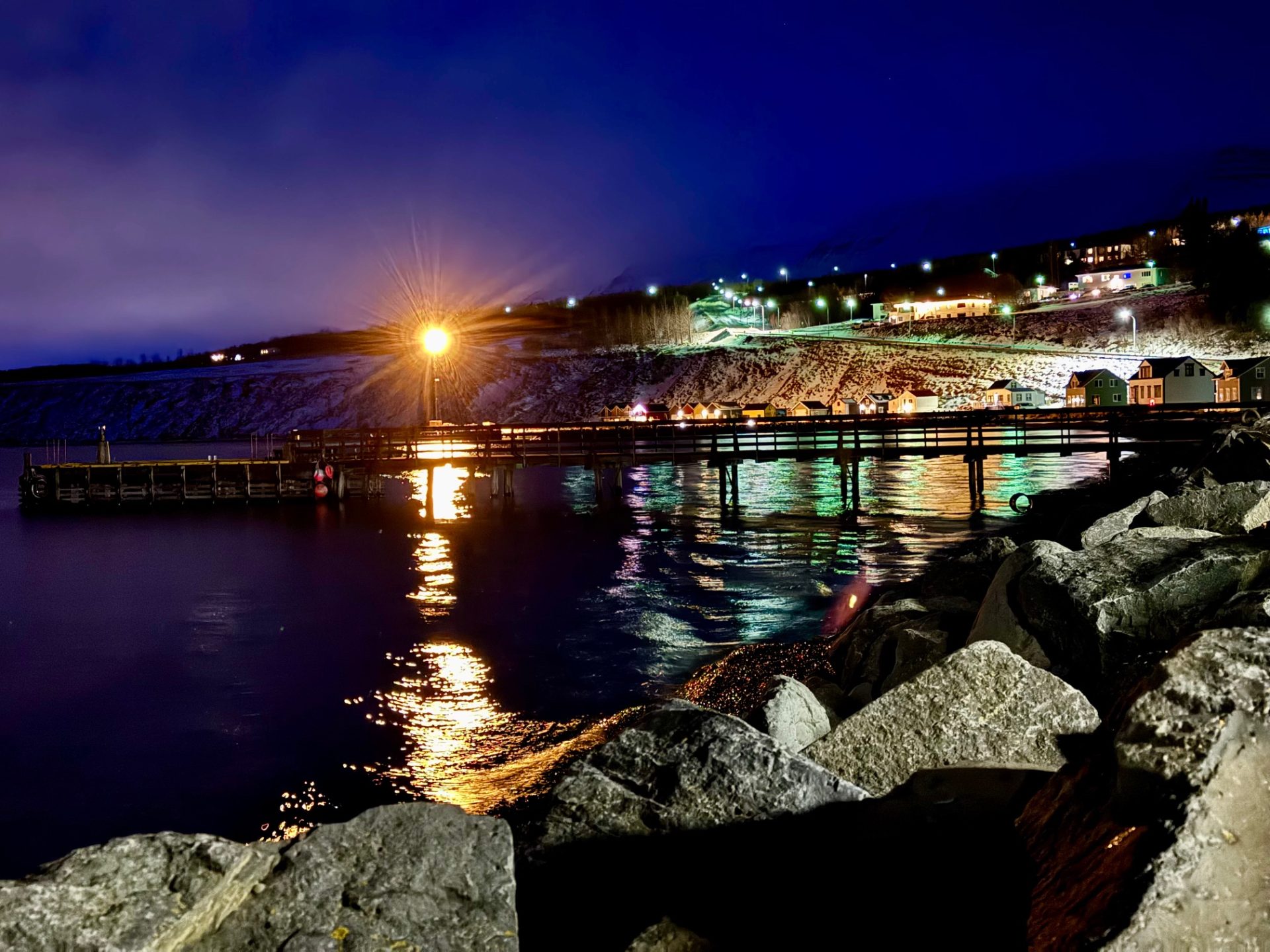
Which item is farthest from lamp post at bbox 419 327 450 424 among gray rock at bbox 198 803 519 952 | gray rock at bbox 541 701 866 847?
gray rock at bbox 198 803 519 952

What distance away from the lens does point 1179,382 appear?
89250 mm

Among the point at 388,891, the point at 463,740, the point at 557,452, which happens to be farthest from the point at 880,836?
the point at 557,452

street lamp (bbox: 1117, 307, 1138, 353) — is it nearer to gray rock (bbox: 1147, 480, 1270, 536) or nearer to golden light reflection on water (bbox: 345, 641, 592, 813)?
gray rock (bbox: 1147, 480, 1270, 536)

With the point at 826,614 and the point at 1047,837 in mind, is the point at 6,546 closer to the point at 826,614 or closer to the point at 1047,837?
the point at 826,614

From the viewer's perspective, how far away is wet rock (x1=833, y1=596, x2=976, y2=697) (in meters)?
9.98

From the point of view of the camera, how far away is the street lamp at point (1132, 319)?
12038cm

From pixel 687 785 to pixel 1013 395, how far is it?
106 m

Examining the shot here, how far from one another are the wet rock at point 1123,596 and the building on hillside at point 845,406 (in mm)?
102787

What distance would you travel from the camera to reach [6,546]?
41.2 meters

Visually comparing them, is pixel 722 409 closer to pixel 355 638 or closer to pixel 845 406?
pixel 845 406

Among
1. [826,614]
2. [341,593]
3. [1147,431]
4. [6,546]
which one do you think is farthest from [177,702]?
[1147,431]

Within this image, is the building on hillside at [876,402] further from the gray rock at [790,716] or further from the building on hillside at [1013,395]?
the gray rock at [790,716]

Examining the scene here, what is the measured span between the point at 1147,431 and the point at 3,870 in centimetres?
4682

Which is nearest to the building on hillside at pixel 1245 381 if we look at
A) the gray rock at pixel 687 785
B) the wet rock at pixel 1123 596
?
the wet rock at pixel 1123 596
